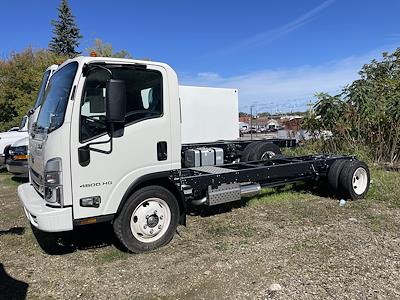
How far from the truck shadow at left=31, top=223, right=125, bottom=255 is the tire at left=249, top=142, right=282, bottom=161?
374 cm

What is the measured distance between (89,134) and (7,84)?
3000 centimetres

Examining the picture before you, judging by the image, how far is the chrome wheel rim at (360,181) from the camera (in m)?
7.46

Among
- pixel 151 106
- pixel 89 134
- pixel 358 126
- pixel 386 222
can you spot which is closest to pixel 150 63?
pixel 151 106

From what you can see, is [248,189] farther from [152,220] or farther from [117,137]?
[117,137]

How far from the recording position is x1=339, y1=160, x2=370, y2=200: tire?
723 centimetres

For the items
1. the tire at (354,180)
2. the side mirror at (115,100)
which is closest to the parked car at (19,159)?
the side mirror at (115,100)

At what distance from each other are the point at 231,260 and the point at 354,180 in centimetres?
400

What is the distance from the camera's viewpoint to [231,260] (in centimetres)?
459

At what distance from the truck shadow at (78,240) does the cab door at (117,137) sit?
1010 mm

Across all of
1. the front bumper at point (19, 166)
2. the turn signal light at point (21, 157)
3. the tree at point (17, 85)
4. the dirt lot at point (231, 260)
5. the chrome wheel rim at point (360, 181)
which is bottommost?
the dirt lot at point (231, 260)

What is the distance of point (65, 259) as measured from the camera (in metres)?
4.81

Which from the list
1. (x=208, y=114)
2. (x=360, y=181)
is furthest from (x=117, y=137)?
(x=208, y=114)

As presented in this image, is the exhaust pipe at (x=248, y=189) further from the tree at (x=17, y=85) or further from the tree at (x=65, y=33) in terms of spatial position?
the tree at (x=65, y=33)

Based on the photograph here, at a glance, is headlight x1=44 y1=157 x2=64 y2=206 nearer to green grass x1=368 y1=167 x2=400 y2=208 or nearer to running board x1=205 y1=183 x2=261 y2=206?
running board x1=205 y1=183 x2=261 y2=206
